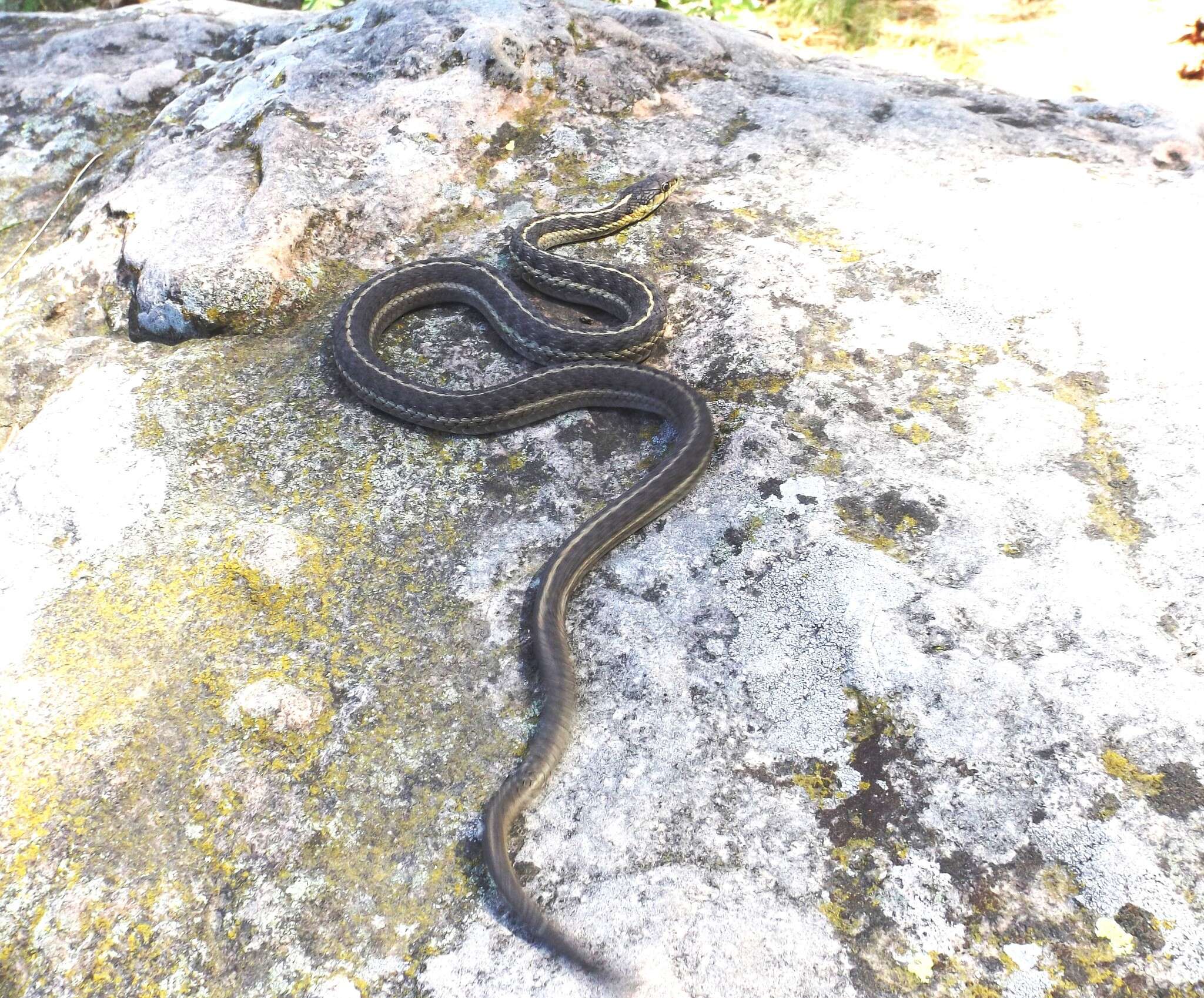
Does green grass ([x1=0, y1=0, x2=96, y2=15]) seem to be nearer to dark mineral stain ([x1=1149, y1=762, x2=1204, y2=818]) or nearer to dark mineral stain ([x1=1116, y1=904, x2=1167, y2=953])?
dark mineral stain ([x1=1149, y1=762, x2=1204, y2=818])

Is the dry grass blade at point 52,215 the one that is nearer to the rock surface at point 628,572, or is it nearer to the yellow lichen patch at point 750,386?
the rock surface at point 628,572

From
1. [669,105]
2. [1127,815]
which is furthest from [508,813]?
[669,105]

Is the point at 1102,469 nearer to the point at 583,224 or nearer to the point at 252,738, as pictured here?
the point at 583,224

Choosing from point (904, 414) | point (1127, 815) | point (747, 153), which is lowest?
point (1127, 815)

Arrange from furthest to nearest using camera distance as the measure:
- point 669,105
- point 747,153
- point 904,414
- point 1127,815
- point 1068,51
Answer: point 1068,51, point 669,105, point 747,153, point 904,414, point 1127,815

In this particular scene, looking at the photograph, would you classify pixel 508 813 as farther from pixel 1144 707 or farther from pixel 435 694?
pixel 1144 707

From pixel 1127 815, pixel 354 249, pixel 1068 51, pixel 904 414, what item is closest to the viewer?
pixel 1127 815

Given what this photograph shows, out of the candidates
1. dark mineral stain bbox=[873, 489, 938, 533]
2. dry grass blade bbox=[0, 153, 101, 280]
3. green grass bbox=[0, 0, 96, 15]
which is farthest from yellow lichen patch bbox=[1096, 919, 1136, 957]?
green grass bbox=[0, 0, 96, 15]
